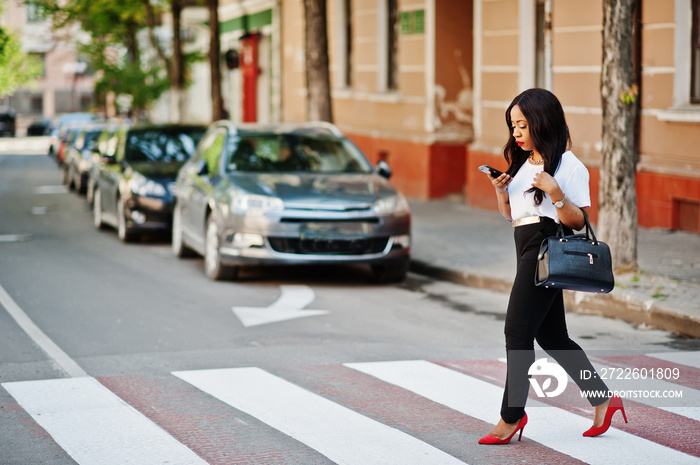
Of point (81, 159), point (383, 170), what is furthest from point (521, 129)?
point (81, 159)

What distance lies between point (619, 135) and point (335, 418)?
512 centimetres

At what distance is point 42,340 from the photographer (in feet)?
26.6

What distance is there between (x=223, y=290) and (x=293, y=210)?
103 cm

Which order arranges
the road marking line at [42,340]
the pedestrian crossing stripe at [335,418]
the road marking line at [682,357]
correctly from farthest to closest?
1. the road marking line at [682,357]
2. the road marking line at [42,340]
3. the pedestrian crossing stripe at [335,418]

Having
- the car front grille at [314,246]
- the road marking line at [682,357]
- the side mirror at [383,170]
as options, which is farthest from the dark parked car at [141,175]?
the road marking line at [682,357]

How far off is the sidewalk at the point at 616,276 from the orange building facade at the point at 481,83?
977 mm

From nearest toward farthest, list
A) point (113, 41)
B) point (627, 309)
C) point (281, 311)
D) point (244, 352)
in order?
1. point (244, 352)
2. point (627, 309)
3. point (281, 311)
4. point (113, 41)

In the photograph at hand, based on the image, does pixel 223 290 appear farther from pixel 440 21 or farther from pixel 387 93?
pixel 387 93

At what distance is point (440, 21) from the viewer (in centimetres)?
1886

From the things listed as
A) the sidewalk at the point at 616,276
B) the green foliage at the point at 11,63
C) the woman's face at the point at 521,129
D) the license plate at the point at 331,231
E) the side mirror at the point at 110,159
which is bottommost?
the sidewalk at the point at 616,276

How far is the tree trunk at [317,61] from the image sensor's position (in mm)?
16344

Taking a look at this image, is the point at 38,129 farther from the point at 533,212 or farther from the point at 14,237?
the point at 533,212

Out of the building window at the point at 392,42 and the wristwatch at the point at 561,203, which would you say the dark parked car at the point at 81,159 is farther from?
the wristwatch at the point at 561,203

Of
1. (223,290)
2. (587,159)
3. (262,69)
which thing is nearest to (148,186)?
(223,290)
